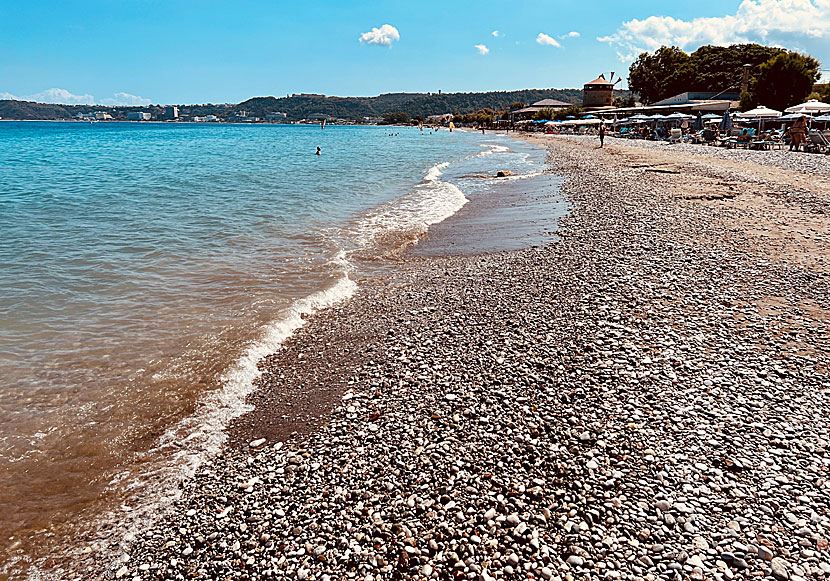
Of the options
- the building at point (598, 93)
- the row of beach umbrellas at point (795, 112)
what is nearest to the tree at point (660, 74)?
the building at point (598, 93)

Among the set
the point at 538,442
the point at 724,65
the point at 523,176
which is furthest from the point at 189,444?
the point at 724,65

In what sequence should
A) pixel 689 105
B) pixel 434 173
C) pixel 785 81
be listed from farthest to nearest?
pixel 689 105 < pixel 785 81 < pixel 434 173

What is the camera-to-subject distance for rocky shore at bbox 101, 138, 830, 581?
363 cm

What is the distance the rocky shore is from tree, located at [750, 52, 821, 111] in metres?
56.4

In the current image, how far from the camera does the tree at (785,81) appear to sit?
51.7m

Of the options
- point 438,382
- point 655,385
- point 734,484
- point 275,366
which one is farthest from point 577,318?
point 275,366

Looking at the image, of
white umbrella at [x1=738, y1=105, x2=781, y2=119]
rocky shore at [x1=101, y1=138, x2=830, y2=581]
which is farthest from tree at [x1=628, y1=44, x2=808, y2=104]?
rocky shore at [x1=101, y1=138, x2=830, y2=581]

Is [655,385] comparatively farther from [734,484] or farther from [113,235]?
[113,235]

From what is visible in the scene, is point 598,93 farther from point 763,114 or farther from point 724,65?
point 763,114

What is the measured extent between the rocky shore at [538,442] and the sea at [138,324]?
0.60 meters

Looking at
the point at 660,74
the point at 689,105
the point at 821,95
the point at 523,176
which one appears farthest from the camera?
the point at 660,74

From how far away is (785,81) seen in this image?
172ft

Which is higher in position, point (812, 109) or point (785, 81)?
point (785, 81)

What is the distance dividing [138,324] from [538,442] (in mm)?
6793
